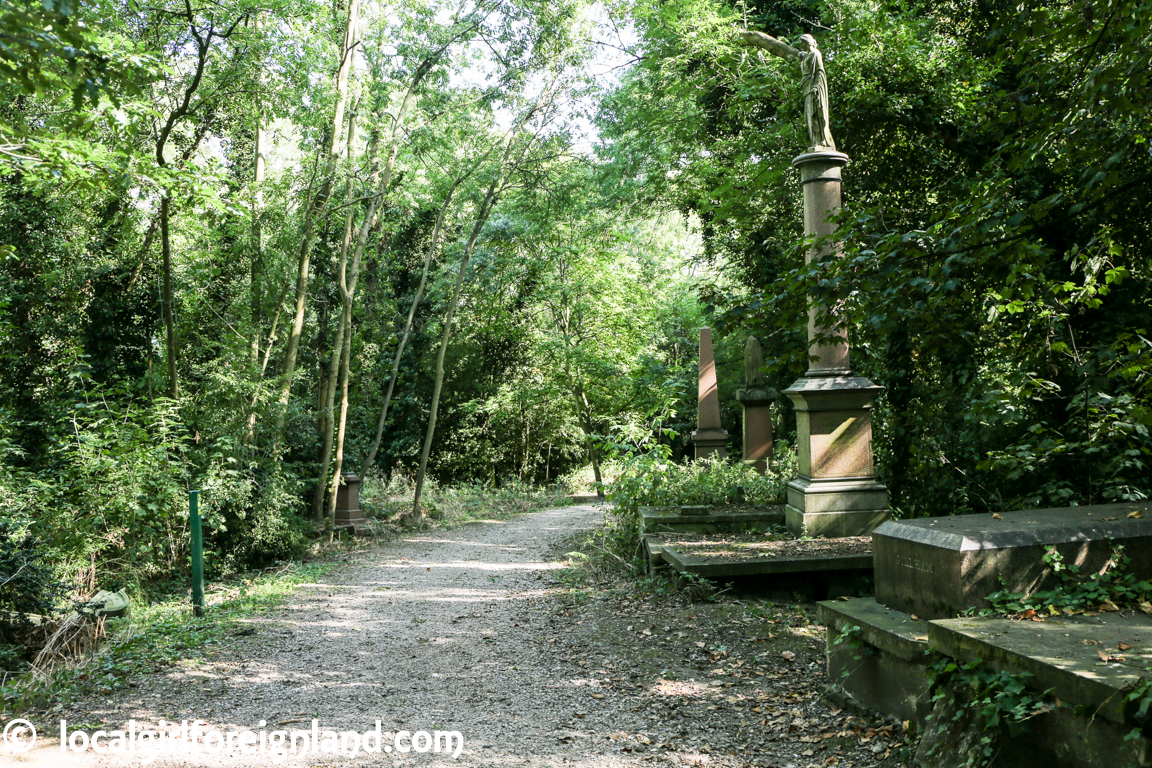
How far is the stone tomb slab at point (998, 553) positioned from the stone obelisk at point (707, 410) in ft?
28.6

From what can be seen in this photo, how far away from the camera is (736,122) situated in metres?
13.2

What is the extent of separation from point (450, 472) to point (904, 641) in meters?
19.9

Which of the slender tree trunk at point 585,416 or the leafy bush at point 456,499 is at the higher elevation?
the slender tree trunk at point 585,416

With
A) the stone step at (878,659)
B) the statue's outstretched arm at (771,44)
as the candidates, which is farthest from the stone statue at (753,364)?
the stone step at (878,659)

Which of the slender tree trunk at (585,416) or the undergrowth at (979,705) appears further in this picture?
the slender tree trunk at (585,416)

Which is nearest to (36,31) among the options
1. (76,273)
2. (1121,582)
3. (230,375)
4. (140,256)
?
(1121,582)

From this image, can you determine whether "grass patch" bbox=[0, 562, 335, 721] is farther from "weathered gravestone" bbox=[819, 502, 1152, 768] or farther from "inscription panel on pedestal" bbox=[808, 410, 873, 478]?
"inscription panel on pedestal" bbox=[808, 410, 873, 478]

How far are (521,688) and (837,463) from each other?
3.88 metres

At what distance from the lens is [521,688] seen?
461 cm

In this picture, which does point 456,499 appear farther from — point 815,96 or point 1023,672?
point 1023,672

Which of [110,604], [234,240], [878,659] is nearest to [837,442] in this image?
[878,659]

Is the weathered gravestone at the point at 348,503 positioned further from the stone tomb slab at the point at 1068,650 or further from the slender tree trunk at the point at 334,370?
the stone tomb slab at the point at 1068,650

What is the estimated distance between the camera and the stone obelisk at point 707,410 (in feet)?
41.2

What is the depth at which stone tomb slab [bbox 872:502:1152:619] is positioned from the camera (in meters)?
3.43
